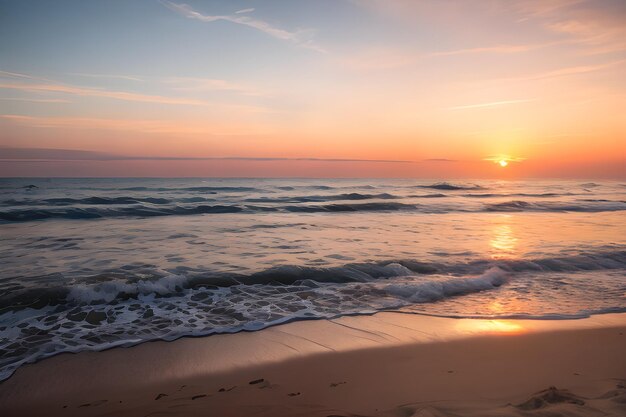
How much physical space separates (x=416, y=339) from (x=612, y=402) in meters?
2.19

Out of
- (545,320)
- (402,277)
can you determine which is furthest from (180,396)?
(402,277)

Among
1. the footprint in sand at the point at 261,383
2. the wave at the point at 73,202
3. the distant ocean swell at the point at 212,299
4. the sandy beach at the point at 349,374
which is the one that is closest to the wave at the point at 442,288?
the distant ocean swell at the point at 212,299

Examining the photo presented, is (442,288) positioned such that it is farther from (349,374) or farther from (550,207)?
(550,207)

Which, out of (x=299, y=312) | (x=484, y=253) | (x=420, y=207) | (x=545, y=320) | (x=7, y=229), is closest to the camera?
(x=545, y=320)

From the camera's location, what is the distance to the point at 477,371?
4098mm

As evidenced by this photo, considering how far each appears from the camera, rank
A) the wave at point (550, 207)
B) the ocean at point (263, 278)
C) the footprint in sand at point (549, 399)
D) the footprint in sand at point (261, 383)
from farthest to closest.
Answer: the wave at point (550, 207)
the ocean at point (263, 278)
the footprint in sand at point (261, 383)
the footprint in sand at point (549, 399)

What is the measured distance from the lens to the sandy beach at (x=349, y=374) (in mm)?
3354

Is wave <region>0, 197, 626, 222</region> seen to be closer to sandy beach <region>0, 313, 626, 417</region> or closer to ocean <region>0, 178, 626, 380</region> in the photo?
ocean <region>0, 178, 626, 380</region>

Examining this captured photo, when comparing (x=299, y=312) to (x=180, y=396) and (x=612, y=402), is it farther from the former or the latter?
(x=612, y=402)

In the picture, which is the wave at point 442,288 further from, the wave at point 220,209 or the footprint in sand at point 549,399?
the wave at point 220,209

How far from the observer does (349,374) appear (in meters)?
4.07

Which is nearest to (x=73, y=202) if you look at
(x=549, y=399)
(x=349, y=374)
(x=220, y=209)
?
(x=220, y=209)

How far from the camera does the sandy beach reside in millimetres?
3354

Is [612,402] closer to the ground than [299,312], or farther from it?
farther from it
